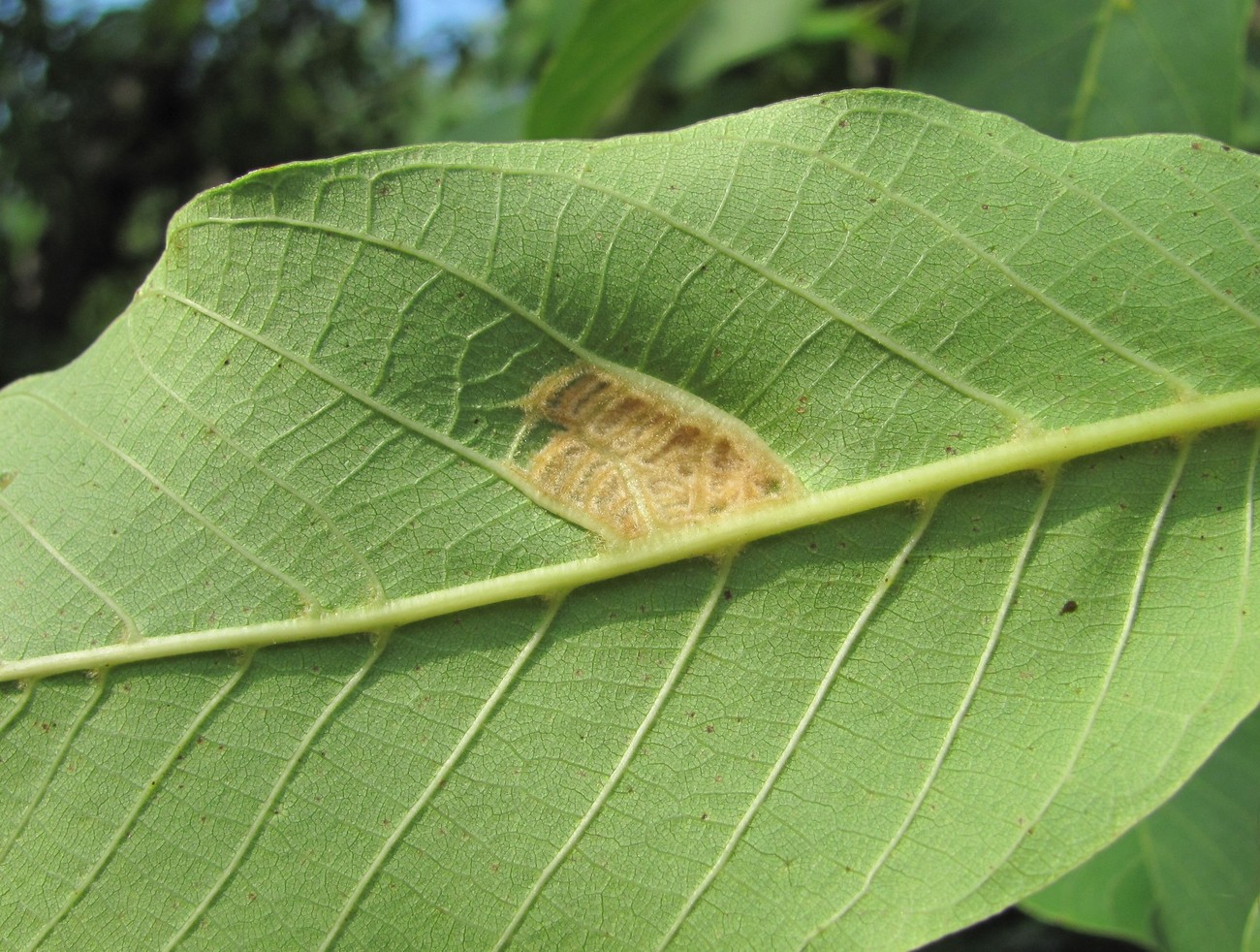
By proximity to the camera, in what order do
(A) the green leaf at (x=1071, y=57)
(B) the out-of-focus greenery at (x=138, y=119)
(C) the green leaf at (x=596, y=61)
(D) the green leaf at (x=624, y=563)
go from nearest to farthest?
1. (D) the green leaf at (x=624, y=563)
2. (A) the green leaf at (x=1071, y=57)
3. (C) the green leaf at (x=596, y=61)
4. (B) the out-of-focus greenery at (x=138, y=119)

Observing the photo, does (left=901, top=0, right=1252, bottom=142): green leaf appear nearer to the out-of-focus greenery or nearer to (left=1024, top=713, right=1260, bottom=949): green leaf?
(left=1024, top=713, right=1260, bottom=949): green leaf

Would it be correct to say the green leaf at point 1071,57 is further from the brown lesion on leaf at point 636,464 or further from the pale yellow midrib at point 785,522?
the brown lesion on leaf at point 636,464

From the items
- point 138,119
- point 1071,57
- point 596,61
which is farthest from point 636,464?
point 138,119

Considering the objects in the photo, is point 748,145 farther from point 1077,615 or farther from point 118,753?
point 118,753

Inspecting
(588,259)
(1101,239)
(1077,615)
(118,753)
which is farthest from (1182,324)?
(118,753)

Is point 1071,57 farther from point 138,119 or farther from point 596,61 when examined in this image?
point 138,119

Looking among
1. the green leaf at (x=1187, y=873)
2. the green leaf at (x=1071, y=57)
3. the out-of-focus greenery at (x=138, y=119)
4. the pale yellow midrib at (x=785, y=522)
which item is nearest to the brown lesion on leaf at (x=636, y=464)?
the pale yellow midrib at (x=785, y=522)

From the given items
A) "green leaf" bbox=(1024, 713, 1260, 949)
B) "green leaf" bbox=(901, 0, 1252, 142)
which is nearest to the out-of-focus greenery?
"green leaf" bbox=(901, 0, 1252, 142)
